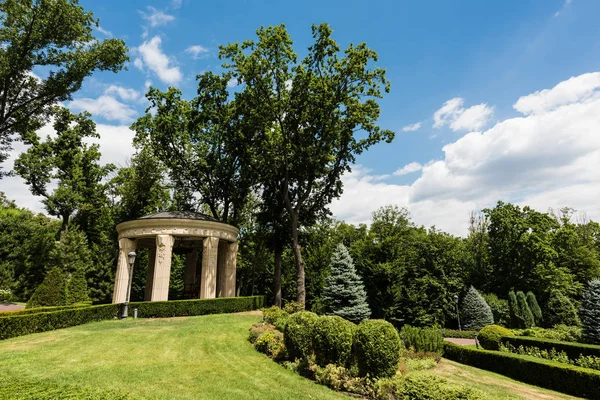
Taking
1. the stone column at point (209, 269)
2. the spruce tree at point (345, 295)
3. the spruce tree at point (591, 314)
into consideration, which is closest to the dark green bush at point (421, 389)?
the spruce tree at point (345, 295)

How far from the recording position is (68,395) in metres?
6.37

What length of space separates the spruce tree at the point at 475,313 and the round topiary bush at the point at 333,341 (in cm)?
2843

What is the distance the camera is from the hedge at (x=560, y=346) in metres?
17.6

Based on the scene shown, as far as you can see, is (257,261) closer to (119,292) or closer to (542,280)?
(119,292)

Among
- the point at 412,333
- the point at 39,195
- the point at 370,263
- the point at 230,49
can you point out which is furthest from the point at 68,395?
the point at 39,195

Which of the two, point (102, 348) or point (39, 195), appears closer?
point (102, 348)

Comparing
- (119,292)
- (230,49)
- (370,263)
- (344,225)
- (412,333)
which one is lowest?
(412,333)

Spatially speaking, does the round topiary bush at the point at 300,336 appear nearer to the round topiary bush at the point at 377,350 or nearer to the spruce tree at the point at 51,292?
the round topiary bush at the point at 377,350

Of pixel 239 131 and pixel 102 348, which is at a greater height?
pixel 239 131

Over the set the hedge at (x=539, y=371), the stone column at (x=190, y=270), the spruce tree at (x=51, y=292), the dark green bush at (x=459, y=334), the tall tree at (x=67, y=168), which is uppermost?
the tall tree at (x=67, y=168)

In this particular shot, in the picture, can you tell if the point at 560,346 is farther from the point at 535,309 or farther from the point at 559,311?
the point at 559,311

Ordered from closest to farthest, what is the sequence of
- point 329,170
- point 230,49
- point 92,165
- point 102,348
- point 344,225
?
1. point 102,348
2. point 230,49
3. point 329,170
4. point 92,165
5. point 344,225

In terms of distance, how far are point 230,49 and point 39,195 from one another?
27705 millimetres

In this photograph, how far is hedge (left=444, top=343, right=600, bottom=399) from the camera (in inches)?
522
